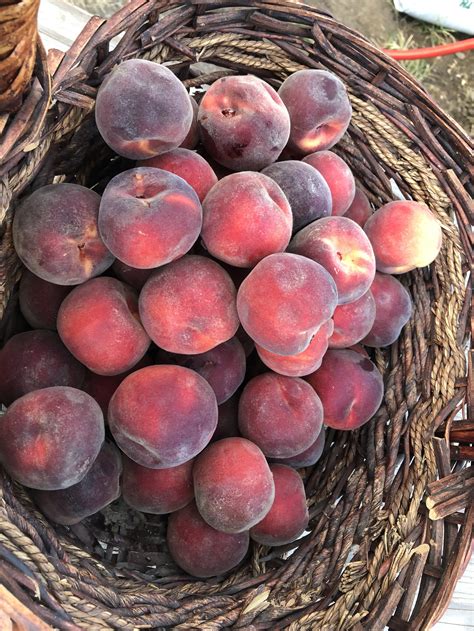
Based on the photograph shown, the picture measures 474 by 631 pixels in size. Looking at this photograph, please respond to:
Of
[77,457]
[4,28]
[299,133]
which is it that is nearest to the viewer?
[4,28]

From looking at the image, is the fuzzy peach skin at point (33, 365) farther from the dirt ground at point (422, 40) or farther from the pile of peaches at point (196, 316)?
the dirt ground at point (422, 40)

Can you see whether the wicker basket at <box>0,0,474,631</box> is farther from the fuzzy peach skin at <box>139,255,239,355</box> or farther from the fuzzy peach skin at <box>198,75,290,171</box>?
the fuzzy peach skin at <box>139,255,239,355</box>

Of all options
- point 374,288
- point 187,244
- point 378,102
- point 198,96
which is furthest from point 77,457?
point 378,102

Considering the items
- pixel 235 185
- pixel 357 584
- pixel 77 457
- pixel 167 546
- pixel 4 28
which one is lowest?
pixel 167 546

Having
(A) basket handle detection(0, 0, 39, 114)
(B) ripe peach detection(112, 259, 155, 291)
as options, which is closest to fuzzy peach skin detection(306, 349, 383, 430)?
(B) ripe peach detection(112, 259, 155, 291)

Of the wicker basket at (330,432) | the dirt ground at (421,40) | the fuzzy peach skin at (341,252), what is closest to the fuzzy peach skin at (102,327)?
the wicker basket at (330,432)

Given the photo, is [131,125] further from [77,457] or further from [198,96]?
[77,457]
